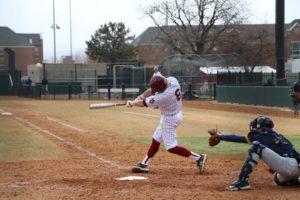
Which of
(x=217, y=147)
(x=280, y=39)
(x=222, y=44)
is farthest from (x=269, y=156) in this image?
(x=222, y=44)

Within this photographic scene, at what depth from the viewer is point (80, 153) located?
11.6 meters

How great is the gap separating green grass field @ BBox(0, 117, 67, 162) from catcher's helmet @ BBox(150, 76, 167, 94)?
10.6 feet

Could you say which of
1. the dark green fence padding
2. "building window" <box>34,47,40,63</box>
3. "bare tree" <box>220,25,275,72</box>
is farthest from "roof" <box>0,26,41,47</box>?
the dark green fence padding

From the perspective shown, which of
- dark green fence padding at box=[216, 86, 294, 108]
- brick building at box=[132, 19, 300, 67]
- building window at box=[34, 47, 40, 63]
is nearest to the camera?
dark green fence padding at box=[216, 86, 294, 108]

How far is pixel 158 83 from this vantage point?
8680 mm

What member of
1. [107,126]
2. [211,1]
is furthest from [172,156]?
[211,1]

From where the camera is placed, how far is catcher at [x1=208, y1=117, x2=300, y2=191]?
709 cm

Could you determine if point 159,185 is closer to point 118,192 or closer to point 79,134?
point 118,192

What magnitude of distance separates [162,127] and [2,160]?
3564 millimetres

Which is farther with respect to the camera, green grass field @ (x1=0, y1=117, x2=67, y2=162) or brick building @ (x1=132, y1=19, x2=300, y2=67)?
brick building @ (x1=132, y1=19, x2=300, y2=67)

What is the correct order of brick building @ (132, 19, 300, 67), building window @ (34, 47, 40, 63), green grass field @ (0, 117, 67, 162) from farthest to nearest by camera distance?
building window @ (34, 47, 40, 63) → brick building @ (132, 19, 300, 67) → green grass field @ (0, 117, 67, 162)

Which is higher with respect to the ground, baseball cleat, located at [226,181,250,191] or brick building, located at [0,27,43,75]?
brick building, located at [0,27,43,75]

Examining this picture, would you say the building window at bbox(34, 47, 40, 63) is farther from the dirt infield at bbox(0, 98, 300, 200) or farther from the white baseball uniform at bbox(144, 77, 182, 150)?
the white baseball uniform at bbox(144, 77, 182, 150)

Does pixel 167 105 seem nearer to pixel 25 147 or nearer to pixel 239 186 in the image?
pixel 239 186
